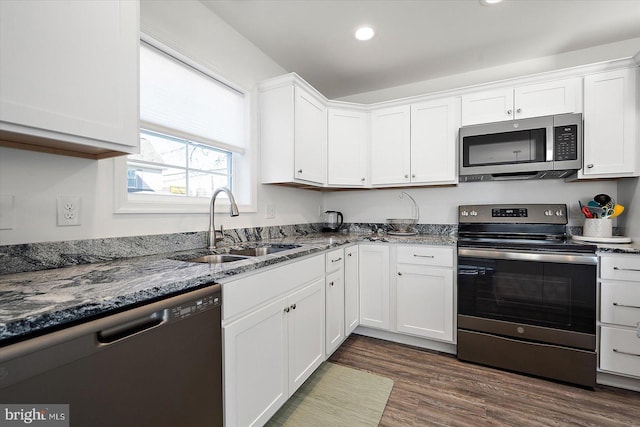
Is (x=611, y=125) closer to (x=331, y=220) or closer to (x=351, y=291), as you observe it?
(x=351, y=291)

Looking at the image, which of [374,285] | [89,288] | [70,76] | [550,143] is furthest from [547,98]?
[89,288]

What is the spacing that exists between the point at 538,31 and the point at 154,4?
2695 millimetres

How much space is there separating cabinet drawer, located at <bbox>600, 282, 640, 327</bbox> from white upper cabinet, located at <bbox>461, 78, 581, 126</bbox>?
4.31 feet

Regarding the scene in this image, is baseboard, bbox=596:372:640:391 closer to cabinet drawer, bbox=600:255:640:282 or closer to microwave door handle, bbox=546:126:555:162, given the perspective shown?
cabinet drawer, bbox=600:255:640:282

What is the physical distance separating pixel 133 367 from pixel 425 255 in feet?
6.83

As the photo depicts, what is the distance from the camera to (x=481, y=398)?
179 centimetres

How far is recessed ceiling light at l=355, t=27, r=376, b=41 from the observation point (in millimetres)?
2201

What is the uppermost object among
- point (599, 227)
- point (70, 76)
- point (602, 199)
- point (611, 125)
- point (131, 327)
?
point (611, 125)

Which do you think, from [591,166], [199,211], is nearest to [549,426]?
[591,166]

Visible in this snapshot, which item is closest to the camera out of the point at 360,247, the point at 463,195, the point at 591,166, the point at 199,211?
the point at 199,211

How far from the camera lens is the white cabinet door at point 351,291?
239 centimetres

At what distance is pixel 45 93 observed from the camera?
919mm

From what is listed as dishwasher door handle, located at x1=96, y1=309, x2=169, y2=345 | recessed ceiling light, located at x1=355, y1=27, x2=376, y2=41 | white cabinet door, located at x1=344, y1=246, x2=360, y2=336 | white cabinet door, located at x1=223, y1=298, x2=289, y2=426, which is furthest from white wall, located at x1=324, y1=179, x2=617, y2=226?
dishwasher door handle, located at x1=96, y1=309, x2=169, y2=345

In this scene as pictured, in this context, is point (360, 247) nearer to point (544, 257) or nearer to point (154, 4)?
point (544, 257)
